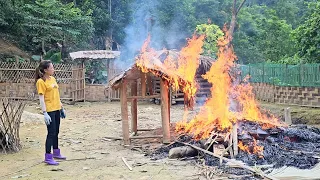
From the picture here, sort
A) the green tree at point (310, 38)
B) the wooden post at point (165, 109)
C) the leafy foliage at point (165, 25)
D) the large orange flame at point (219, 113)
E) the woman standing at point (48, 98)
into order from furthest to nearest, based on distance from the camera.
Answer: the leafy foliage at point (165, 25)
the green tree at point (310, 38)
the wooden post at point (165, 109)
the large orange flame at point (219, 113)
the woman standing at point (48, 98)

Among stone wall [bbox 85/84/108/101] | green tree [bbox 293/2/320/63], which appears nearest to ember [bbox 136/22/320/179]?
green tree [bbox 293/2/320/63]

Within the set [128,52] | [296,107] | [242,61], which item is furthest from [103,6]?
[296,107]

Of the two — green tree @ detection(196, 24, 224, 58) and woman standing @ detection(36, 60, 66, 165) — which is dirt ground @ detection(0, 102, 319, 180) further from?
green tree @ detection(196, 24, 224, 58)

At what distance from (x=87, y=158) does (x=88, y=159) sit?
0.08m

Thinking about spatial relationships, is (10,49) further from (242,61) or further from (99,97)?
(242,61)

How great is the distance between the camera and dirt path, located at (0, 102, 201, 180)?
633cm

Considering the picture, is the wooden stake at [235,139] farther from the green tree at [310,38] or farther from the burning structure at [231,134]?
the green tree at [310,38]

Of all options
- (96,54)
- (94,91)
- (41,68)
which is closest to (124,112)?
(41,68)

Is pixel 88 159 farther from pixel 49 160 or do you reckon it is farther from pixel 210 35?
pixel 210 35

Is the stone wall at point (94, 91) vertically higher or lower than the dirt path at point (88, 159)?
higher

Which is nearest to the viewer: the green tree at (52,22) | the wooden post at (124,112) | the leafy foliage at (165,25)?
the wooden post at (124,112)

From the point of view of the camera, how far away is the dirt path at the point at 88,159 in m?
6.33

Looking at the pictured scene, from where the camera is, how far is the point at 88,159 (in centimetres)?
751

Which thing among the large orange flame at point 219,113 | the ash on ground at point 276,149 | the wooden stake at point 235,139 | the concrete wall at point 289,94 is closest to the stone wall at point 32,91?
the concrete wall at point 289,94
